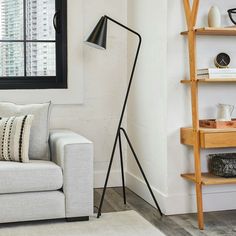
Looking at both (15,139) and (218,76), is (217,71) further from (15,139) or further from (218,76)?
(15,139)

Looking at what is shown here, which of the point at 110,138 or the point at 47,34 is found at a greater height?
the point at 47,34

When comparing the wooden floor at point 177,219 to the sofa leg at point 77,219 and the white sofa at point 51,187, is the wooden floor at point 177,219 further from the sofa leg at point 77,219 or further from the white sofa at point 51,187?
the white sofa at point 51,187

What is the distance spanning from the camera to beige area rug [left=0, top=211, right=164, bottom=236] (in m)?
3.51

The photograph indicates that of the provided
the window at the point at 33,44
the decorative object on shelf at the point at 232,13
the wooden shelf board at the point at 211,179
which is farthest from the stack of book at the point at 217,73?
the window at the point at 33,44

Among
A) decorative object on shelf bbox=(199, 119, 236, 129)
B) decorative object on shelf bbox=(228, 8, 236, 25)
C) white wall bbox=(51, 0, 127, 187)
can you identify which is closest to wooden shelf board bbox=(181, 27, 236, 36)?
decorative object on shelf bbox=(228, 8, 236, 25)

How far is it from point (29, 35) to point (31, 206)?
71.9 inches

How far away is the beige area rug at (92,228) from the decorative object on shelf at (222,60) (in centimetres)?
127

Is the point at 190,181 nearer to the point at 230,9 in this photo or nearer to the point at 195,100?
the point at 195,100

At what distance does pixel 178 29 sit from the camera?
3.95m

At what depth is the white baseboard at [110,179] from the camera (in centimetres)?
498

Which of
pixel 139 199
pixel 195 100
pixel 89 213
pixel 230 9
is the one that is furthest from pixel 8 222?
pixel 230 9

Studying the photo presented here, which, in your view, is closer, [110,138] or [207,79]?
[207,79]

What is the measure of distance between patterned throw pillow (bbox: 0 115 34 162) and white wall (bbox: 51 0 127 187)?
0.90 m

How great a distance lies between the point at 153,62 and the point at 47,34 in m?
1.17
